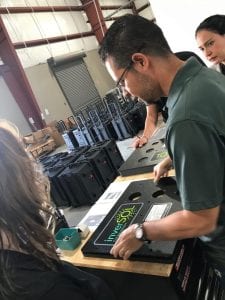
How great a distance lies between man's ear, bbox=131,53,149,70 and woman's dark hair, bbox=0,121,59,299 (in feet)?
1.40

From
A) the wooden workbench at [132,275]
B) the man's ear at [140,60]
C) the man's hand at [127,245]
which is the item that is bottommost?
the wooden workbench at [132,275]

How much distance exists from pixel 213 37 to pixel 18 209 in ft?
5.54

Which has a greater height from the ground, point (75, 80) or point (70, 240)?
point (75, 80)

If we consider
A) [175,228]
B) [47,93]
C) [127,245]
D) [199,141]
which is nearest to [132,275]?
[127,245]

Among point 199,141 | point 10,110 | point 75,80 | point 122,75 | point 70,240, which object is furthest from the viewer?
point 75,80

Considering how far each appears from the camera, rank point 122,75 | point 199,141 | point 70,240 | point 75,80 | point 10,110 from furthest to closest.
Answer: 1. point 75,80
2. point 10,110
3. point 70,240
4. point 122,75
5. point 199,141

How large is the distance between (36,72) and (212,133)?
7.41 m

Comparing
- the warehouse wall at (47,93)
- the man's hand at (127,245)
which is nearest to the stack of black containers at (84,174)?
the man's hand at (127,245)

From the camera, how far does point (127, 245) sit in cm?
98

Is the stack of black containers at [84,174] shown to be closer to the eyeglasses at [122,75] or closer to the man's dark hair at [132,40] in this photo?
the eyeglasses at [122,75]

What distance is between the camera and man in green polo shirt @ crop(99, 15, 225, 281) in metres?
0.73

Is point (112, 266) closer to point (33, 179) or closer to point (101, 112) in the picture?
point (33, 179)

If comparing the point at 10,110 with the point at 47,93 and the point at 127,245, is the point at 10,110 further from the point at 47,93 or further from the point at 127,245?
the point at 127,245

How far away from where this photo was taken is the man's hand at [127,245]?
38.0 inches
